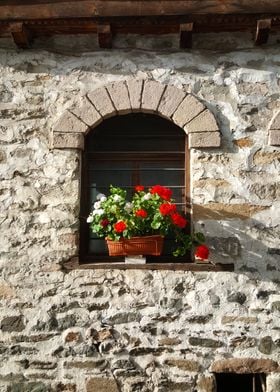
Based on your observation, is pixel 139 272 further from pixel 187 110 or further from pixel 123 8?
pixel 123 8

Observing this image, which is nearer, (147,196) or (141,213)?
(141,213)

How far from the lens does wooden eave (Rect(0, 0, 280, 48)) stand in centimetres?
438

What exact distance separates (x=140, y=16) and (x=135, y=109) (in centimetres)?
82

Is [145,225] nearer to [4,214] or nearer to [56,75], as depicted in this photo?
[4,214]

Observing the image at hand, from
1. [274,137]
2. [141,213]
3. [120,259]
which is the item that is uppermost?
[274,137]

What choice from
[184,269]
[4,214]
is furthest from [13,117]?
[184,269]

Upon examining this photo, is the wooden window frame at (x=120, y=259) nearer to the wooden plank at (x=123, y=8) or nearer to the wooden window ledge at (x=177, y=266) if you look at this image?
the wooden window ledge at (x=177, y=266)

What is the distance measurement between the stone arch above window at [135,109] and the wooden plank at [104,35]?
41cm

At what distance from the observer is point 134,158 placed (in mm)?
4613

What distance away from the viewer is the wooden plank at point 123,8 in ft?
14.3

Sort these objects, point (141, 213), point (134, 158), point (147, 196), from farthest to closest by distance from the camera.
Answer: point (134, 158) < point (147, 196) < point (141, 213)

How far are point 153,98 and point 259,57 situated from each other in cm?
107

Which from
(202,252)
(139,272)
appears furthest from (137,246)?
(202,252)

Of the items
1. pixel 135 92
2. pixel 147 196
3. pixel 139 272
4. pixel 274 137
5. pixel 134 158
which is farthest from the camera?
pixel 134 158
